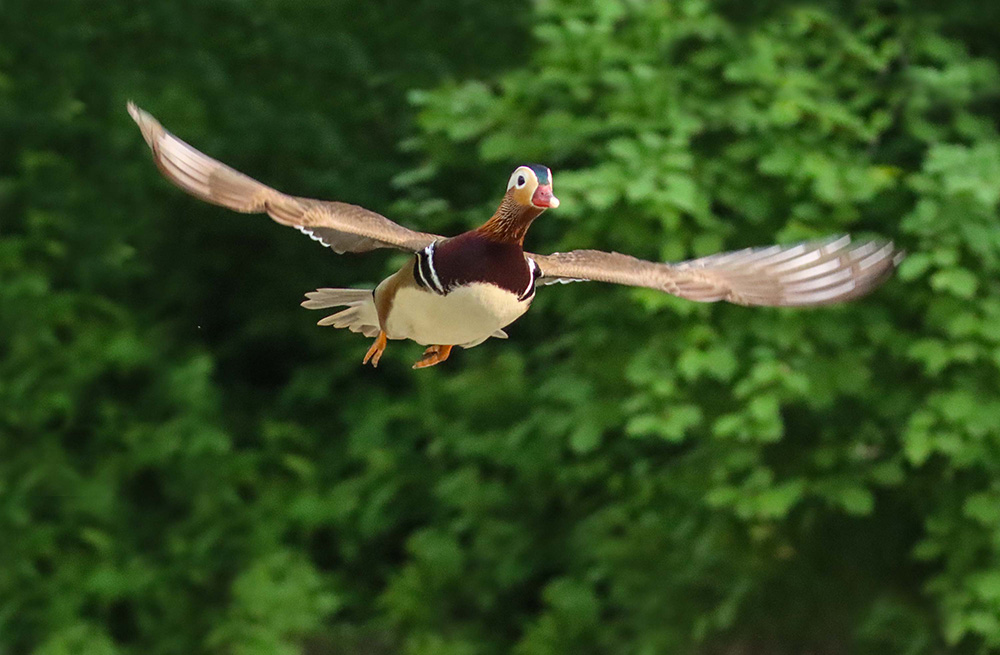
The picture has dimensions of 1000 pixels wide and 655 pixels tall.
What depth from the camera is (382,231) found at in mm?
2697

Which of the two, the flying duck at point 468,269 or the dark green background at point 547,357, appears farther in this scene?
the dark green background at point 547,357

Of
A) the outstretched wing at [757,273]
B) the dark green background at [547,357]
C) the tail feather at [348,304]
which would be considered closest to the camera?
the outstretched wing at [757,273]

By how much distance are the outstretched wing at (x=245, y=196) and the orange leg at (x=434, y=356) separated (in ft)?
0.98

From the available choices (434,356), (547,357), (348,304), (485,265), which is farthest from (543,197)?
(547,357)

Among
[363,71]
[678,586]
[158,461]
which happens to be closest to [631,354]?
[678,586]

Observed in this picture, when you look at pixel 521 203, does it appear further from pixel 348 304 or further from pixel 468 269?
pixel 348 304

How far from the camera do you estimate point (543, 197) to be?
2439 millimetres

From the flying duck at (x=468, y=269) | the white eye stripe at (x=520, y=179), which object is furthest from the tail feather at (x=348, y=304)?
the white eye stripe at (x=520, y=179)

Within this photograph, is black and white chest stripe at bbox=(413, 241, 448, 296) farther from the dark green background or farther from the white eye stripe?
the dark green background

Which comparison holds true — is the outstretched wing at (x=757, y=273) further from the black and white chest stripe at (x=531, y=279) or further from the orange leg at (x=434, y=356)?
the orange leg at (x=434, y=356)

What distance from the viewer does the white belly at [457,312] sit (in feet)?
8.30

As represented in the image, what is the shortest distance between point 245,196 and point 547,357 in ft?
11.3

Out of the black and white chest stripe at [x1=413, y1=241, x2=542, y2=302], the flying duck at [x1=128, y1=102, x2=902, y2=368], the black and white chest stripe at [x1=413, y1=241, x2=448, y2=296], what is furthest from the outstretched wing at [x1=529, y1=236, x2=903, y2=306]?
the black and white chest stripe at [x1=413, y1=241, x2=448, y2=296]

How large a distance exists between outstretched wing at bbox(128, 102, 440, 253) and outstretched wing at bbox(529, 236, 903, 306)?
367 millimetres
